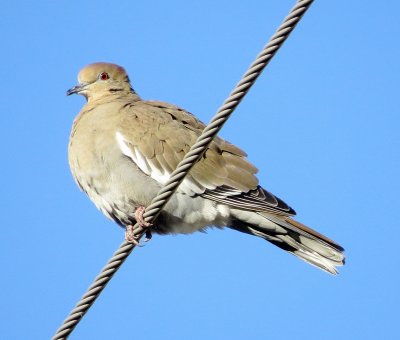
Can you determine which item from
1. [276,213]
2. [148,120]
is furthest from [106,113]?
[276,213]

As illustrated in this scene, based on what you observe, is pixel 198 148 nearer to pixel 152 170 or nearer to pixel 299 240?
pixel 152 170

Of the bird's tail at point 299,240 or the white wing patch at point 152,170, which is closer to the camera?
the bird's tail at point 299,240

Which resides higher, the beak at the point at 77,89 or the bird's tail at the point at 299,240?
the beak at the point at 77,89

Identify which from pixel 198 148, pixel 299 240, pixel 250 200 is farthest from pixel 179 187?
pixel 198 148

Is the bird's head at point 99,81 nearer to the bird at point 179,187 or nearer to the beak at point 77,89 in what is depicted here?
the beak at point 77,89

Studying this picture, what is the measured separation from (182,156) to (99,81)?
147cm

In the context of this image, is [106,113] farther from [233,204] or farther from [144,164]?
[233,204]

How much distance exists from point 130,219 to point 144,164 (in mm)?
419

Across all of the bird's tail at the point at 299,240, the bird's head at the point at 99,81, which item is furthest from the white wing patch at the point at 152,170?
the bird's head at the point at 99,81

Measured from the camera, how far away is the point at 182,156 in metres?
5.77

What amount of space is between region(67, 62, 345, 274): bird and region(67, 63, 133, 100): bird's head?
78 cm

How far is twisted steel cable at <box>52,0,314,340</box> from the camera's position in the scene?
3.04 meters

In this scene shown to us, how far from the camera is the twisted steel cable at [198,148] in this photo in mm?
3041

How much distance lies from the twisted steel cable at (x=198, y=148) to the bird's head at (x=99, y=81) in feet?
10.6
